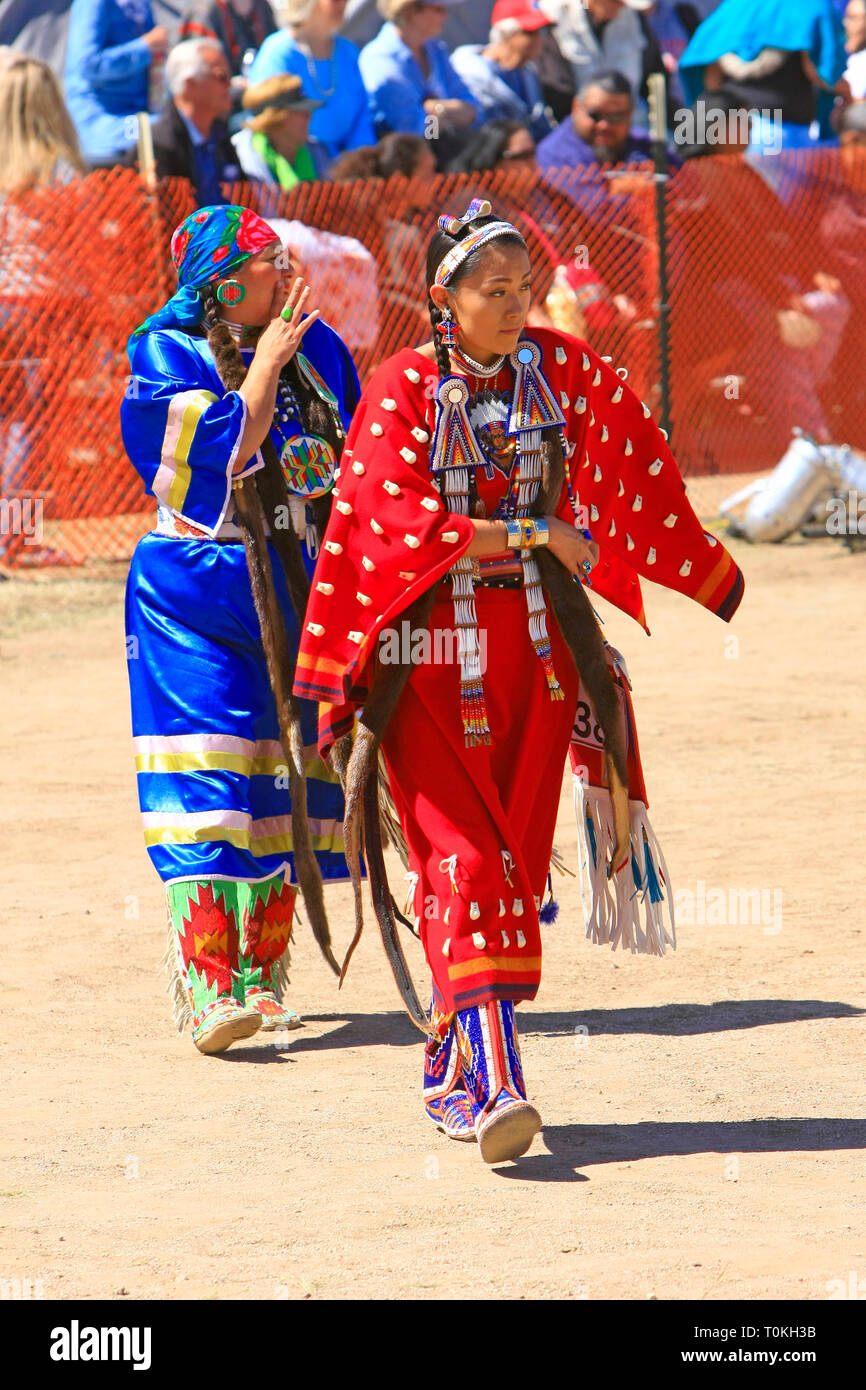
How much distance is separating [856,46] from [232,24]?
4972 millimetres

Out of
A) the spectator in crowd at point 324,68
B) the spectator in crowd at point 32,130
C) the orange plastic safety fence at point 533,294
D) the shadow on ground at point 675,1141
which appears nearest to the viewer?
the shadow on ground at point 675,1141

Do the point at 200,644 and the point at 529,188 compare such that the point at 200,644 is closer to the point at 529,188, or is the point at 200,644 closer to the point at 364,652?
the point at 364,652

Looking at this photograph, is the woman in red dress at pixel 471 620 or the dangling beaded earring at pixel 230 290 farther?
the dangling beaded earring at pixel 230 290

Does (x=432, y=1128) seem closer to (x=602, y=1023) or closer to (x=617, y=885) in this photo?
(x=617, y=885)

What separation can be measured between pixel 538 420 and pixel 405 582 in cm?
45

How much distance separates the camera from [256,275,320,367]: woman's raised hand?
511 centimetres

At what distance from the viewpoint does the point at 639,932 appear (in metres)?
4.88

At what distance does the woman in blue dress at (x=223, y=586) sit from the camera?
5152mm

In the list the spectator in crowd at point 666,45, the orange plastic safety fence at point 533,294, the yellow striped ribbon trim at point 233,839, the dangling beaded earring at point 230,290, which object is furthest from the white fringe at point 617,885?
the spectator in crowd at point 666,45

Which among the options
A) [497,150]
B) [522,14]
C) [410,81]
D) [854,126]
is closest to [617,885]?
[497,150]

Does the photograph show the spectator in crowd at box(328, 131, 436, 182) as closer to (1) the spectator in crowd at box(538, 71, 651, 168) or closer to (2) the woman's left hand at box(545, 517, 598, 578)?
(1) the spectator in crowd at box(538, 71, 651, 168)

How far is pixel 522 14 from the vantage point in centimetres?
1529

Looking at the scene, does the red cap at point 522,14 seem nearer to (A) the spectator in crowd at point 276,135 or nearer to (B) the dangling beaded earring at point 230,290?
(A) the spectator in crowd at point 276,135

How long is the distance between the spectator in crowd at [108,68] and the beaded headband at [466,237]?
9.16 metres
